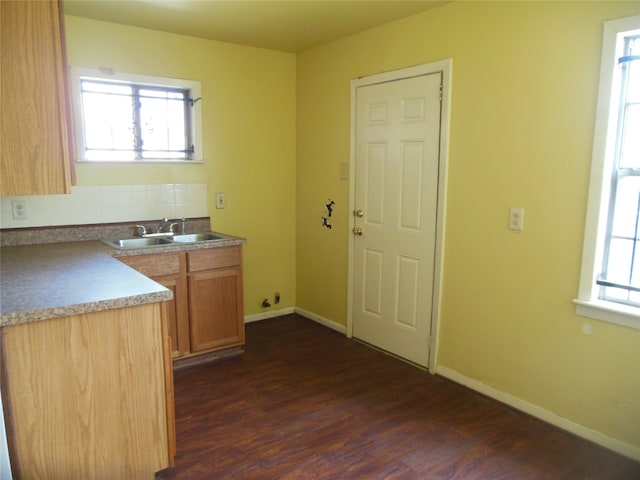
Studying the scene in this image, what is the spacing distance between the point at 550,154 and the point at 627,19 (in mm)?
674

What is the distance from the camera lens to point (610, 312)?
2219 mm

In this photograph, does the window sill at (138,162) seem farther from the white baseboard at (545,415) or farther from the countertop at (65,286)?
the white baseboard at (545,415)

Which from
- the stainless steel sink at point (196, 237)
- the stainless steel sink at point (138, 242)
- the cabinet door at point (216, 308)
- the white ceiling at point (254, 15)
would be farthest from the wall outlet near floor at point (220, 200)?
the white ceiling at point (254, 15)

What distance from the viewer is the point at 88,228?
326 centimetres

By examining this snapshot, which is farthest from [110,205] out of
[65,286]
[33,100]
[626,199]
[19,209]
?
[626,199]

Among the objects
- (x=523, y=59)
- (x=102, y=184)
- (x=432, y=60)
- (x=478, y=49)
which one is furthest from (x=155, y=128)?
(x=523, y=59)

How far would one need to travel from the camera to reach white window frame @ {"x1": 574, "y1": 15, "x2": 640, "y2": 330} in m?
2.14

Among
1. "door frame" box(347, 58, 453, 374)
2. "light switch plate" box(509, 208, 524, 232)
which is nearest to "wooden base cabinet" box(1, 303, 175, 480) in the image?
"door frame" box(347, 58, 453, 374)

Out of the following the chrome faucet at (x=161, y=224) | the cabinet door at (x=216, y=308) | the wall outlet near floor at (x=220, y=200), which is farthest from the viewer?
the wall outlet near floor at (x=220, y=200)

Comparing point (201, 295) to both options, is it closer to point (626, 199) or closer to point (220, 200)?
point (220, 200)

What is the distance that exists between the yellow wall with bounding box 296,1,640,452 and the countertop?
1.90 metres

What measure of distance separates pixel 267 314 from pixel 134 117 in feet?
6.80

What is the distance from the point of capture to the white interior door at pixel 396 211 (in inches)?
121

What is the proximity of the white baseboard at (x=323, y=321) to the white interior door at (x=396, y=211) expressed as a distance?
0.22m
